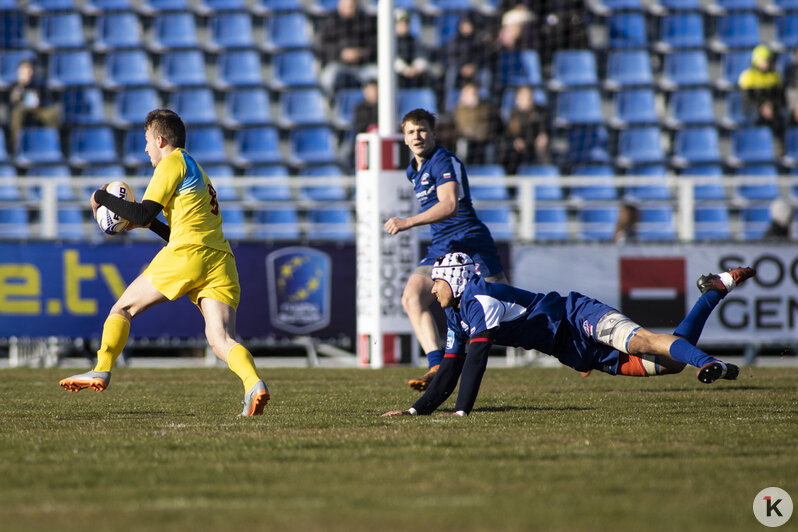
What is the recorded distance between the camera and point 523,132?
56.3 ft

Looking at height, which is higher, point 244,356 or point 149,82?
point 149,82

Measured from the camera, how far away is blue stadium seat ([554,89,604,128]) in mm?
18484

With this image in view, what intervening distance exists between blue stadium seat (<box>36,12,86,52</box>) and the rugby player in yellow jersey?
12922 millimetres

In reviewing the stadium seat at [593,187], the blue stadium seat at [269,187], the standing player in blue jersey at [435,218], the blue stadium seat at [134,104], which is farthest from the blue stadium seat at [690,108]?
the standing player in blue jersey at [435,218]

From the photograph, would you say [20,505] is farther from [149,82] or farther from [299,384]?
[149,82]

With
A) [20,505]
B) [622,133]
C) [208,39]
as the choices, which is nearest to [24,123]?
[208,39]

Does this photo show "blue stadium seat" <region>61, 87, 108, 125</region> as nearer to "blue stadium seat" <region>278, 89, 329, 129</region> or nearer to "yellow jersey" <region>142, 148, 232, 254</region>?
"blue stadium seat" <region>278, 89, 329, 129</region>

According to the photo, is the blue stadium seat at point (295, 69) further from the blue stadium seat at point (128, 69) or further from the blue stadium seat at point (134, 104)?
the blue stadium seat at point (128, 69)

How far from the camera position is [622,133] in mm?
18469

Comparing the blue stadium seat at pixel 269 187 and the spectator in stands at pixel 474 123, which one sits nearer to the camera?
the spectator in stands at pixel 474 123

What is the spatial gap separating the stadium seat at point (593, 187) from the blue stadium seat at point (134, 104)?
22.1 feet

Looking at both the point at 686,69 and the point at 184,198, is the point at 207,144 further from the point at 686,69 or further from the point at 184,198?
the point at 184,198

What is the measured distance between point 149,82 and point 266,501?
613 inches

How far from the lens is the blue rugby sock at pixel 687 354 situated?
257 inches
